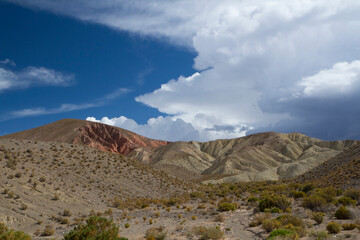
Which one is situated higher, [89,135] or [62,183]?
[89,135]

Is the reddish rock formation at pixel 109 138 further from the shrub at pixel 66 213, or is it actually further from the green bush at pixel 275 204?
the green bush at pixel 275 204

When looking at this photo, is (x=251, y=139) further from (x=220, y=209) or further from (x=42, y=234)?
(x=42, y=234)

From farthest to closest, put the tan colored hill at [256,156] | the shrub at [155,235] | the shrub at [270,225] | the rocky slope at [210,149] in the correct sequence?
the rocky slope at [210,149], the tan colored hill at [256,156], the shrub at [270,225], the shrub at [155,235]

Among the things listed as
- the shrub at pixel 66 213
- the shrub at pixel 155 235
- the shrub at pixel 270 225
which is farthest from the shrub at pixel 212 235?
the shrub at pixel 66 213

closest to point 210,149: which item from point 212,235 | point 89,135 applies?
point 89,135

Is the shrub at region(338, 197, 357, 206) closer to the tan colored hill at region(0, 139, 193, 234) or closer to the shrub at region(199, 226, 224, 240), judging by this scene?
the shrub at region(199, 226, 224, 240)

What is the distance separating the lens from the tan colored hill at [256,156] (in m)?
89.2

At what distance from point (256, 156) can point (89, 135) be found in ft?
256

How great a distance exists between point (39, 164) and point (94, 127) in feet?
367

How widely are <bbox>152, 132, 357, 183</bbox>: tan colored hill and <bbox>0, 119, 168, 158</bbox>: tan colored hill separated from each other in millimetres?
16711

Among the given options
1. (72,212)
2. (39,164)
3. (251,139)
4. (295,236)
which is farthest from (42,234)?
(251,139)

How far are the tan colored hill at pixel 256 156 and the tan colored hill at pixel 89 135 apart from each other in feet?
54.8

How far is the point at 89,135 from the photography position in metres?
138

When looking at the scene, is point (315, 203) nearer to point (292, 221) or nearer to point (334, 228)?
point (292, 221)
